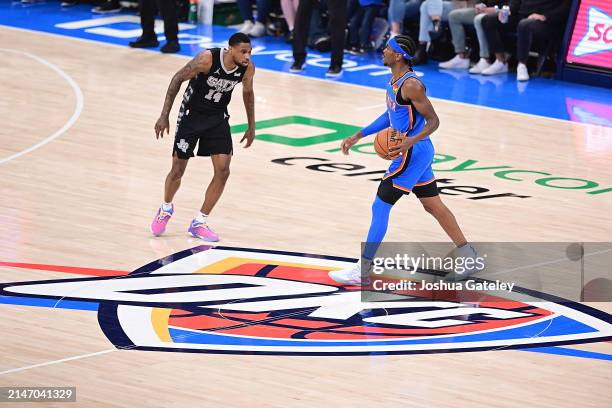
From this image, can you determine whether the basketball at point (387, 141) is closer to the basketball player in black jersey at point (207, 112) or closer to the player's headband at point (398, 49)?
the player's headband at point (398, 49)

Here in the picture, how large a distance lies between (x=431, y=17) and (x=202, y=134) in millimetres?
8512

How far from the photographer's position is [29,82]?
1509cm

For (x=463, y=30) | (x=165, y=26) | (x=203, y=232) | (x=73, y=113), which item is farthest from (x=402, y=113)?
(x=165, y=26)

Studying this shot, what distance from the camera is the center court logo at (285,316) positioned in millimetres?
7598

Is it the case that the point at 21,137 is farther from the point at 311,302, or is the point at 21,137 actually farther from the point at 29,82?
the point at 311,302

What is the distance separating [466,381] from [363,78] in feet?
32.6

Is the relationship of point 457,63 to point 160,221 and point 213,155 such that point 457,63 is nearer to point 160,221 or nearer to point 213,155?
point 213,155

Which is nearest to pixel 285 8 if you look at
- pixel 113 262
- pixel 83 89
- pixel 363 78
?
pixel 363 78

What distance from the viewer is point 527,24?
16484 mm

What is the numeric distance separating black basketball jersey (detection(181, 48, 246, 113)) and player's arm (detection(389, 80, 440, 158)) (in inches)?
60.6

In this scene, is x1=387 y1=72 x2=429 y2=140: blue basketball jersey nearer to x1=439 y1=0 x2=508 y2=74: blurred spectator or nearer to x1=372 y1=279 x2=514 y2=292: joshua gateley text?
x1=372 y1=279 x2=514 y2=292: joshua gateley text

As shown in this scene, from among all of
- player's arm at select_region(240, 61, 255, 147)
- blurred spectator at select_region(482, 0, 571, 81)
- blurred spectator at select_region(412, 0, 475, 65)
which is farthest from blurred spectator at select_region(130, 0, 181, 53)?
player's arm at select_region(240, 61, 255, 147)

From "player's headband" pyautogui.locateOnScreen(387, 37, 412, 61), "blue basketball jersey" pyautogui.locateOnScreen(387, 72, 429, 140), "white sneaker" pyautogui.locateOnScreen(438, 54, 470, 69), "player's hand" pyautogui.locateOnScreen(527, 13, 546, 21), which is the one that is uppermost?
"player's headband" pyautogui.locateOnScreen(387, 37, 412, 61)

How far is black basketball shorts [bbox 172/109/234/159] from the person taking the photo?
31.2ft
